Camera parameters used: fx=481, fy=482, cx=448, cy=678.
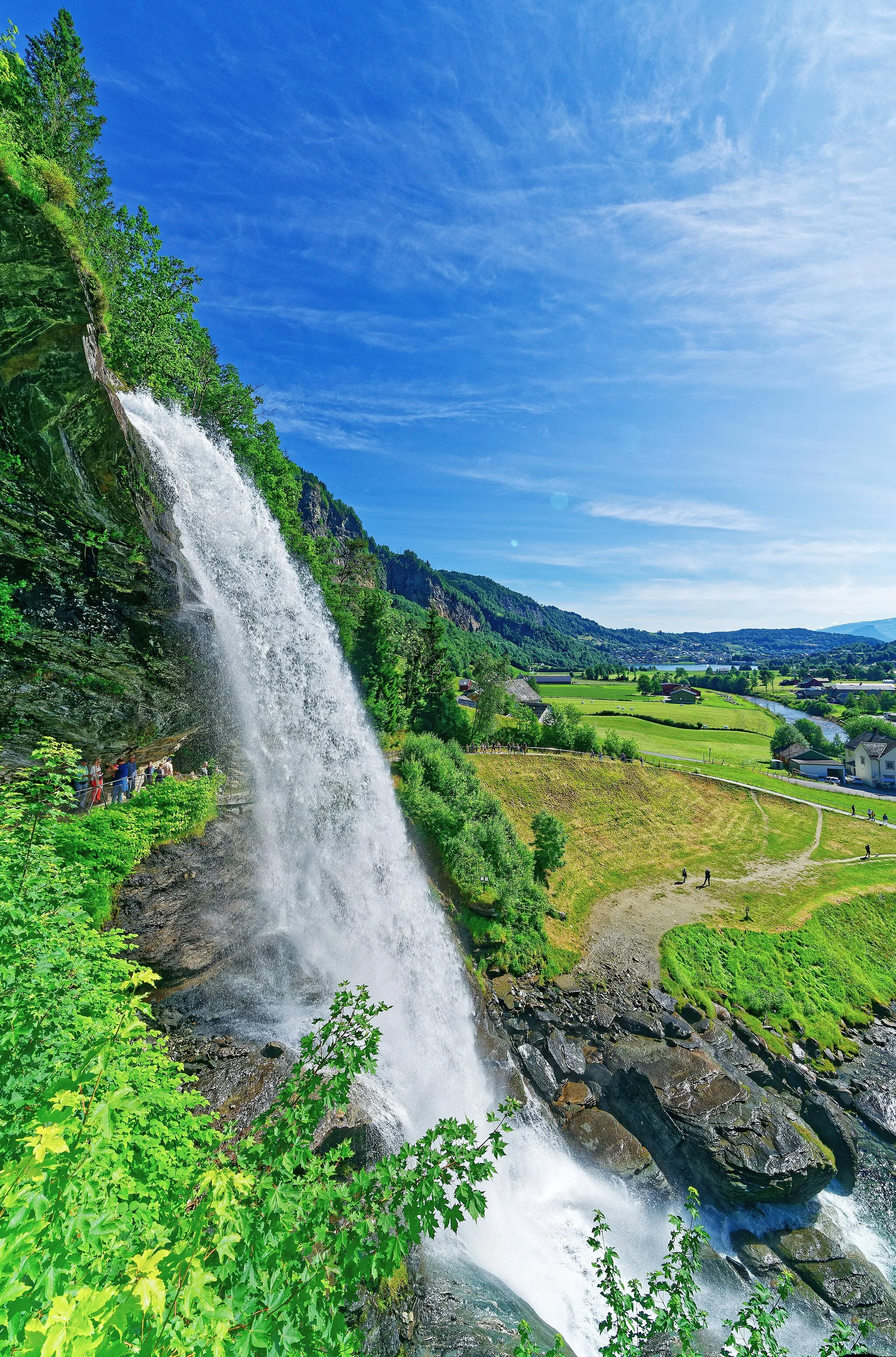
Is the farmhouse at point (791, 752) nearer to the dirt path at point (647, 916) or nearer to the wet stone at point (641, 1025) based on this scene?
the dirt path at point (647, 916)

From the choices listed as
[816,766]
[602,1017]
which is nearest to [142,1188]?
[602,1017]

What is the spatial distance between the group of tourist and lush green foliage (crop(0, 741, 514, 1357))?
4.95 m

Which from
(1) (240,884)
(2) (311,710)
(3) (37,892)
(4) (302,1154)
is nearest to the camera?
(4) (302,1154)

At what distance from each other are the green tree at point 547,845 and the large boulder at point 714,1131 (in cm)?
1149

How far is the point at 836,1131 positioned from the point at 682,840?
24.6 meters

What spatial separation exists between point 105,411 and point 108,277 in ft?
44.6

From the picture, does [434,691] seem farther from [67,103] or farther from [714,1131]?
[67,103]

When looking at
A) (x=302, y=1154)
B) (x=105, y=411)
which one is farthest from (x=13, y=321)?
(x=302, y=1154)

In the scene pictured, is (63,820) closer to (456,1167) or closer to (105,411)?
(105,411)

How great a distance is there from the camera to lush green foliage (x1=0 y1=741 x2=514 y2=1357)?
8.98ft

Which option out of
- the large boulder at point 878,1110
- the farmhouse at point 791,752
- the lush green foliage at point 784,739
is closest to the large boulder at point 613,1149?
the large boulder at point 878,1110

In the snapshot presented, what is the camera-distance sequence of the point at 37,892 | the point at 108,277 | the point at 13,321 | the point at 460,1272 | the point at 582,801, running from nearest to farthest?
the point at 37,892 → the point at 13,321 → the point at 460,1272 → the point at 108,277 → the point at 582,801

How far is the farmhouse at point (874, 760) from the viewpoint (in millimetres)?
71125

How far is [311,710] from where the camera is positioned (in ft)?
75.5
